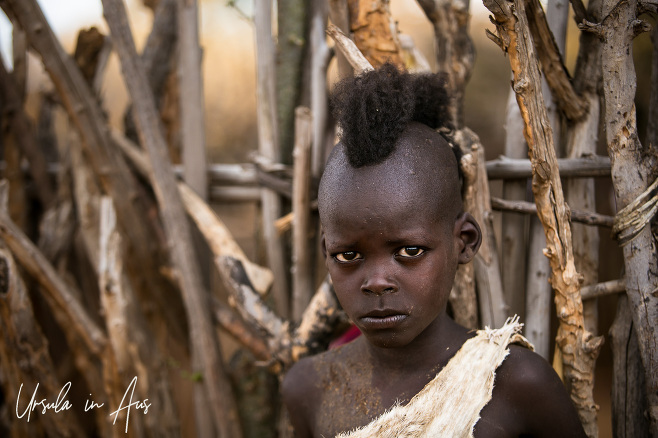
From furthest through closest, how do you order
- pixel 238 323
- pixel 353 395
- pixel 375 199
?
pixel 238 323, pixel 353 395, pixel 375 199

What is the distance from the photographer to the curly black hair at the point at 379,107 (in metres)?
1.29

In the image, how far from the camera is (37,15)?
222cm

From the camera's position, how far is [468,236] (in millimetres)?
1425

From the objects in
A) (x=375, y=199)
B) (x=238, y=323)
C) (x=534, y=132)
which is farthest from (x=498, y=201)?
(x=238, y=323)

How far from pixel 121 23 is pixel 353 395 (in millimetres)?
1733

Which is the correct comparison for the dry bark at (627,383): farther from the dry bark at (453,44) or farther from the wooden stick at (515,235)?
the dry bark at (453,44)

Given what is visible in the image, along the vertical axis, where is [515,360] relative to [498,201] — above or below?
below

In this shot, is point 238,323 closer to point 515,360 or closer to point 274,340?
point 274,340

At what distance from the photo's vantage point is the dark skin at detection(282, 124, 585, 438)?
1265 mm

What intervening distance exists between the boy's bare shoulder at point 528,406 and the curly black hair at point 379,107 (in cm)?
66

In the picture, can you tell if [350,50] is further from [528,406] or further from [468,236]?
[528,406]

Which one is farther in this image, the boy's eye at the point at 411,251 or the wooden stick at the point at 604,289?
the wooden stick at the point at 604,289

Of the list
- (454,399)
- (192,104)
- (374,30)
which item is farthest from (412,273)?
(192,104)

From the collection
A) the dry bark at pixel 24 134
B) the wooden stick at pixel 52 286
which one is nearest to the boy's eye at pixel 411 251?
the wooden stick at pixel 52 286
